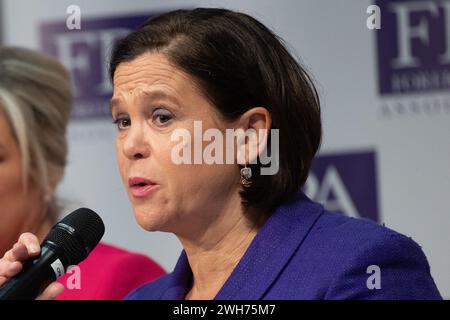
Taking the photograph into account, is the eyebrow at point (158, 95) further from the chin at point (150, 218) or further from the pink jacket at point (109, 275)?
the pink jacket at point (109, 275)

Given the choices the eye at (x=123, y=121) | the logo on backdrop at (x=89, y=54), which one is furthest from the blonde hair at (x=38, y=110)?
the eye at (x=123, y=121)

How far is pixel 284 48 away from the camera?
1.58 metres

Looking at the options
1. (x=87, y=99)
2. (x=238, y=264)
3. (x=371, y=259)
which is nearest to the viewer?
(x=371, y=259)

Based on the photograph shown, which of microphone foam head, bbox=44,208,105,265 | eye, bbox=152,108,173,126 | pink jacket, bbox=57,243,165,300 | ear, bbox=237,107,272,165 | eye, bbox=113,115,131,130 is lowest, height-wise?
pink jacket, bbox=57,243,165,300

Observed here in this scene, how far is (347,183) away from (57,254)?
1.23 meters

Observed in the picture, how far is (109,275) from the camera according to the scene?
1971mm

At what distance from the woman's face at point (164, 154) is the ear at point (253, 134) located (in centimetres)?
3

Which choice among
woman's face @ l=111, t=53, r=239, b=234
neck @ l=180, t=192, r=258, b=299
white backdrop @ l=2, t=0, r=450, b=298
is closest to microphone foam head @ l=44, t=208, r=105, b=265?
woman's face @ l=111, t=53, r=239, b=234

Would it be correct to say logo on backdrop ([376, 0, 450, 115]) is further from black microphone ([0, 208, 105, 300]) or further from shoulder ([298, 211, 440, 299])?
black microphone ([0, 208, 105, 300])

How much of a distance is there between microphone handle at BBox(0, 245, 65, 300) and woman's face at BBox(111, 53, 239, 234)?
0.24 metres

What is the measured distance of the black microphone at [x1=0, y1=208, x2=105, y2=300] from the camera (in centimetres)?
122
